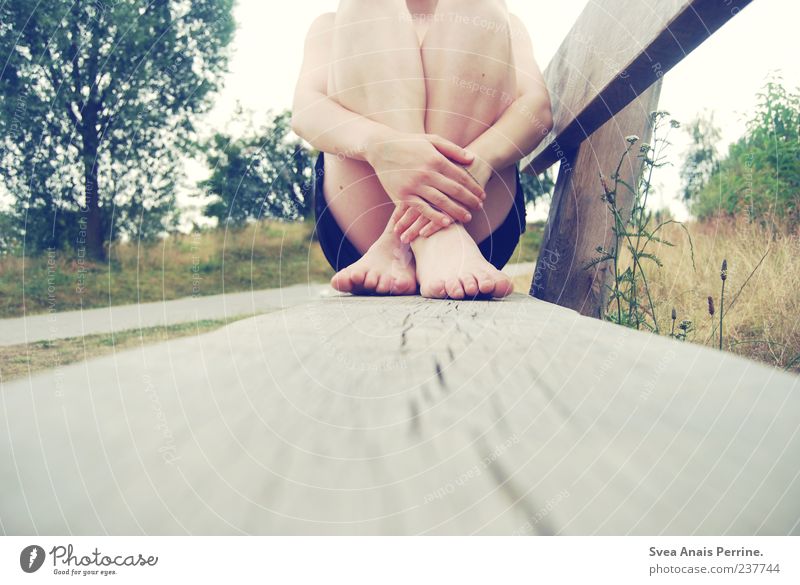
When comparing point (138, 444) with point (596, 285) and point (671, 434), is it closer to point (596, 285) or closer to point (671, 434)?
point (671, 434)

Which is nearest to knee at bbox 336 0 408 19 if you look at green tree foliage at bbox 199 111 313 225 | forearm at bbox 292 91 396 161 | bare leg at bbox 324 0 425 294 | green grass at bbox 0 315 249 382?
bare leg at bbox 324 0 425 294

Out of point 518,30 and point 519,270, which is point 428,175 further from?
point 519,270

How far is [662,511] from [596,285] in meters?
0.72

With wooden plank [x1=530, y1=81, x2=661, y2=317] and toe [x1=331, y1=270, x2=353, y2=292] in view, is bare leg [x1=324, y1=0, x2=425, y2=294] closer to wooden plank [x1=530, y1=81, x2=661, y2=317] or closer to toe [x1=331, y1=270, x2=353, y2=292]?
toe [x1=331, y1=270, x2=353, y2=292]

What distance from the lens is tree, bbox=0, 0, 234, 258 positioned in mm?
945

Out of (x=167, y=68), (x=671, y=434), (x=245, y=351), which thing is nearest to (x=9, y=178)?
(x=167, y=68)

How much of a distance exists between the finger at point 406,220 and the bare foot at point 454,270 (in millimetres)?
25

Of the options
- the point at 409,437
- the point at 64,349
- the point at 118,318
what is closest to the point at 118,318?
the point at 118,318

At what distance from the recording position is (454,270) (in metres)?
0.60

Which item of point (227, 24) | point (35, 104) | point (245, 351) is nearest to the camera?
point (245, 351)

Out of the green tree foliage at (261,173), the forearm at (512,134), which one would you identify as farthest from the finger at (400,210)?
the green tree foliage at (261,173)

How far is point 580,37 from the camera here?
2.88 feet
